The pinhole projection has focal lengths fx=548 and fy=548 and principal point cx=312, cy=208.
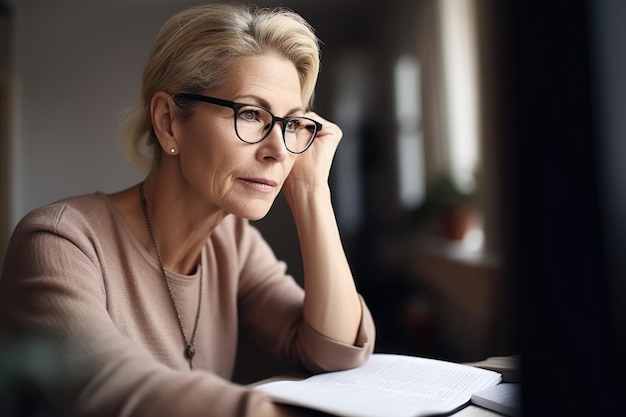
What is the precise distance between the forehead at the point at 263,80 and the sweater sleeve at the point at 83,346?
300 millimetres

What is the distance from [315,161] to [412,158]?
835 mm

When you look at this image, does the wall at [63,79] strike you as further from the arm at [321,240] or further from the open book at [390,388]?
the open book at [390,388]

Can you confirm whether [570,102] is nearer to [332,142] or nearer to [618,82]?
[618,82]

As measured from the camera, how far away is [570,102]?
0.55 m

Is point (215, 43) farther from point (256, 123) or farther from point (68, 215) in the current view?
point (68, 215)

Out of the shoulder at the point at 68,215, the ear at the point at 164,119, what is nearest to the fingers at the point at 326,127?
the ear at the point at 164,119

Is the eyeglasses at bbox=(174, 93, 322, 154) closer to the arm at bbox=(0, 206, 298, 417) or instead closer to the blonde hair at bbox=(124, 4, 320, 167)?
the blonde hair at bbox=(124, 4, 320, 167)

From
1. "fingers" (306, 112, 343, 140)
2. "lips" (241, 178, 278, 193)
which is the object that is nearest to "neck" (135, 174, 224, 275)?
"lips" (241, 178, 278, 193)

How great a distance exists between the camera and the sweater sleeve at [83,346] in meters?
0.59

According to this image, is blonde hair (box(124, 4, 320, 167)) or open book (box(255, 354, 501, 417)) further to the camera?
blonde hair (box(124, 4, 320, 167))

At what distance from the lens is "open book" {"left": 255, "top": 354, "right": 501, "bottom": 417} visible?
0.66 metres

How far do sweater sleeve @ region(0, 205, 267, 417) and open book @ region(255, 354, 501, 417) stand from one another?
99 mm

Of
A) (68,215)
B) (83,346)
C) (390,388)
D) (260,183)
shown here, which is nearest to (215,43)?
(260,183)

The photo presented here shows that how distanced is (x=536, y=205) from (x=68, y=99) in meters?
0.68
